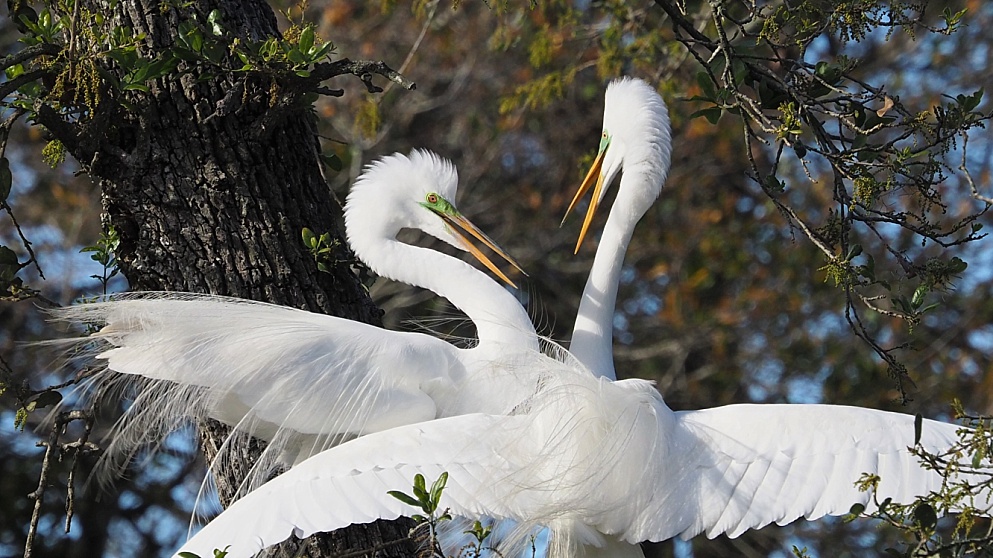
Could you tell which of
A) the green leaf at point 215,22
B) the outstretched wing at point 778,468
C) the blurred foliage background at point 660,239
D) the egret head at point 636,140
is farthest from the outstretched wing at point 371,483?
the blurred foliage background at point 660,239

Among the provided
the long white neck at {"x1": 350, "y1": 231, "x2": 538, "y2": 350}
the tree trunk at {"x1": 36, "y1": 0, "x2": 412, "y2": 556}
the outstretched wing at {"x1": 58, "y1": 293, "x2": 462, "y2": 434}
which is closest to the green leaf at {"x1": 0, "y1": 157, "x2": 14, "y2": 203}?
the tree trunk at {"x1": 36, "y1": 0, "x2": 412, "y2": 556}

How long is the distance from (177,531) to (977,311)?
15.4 feet

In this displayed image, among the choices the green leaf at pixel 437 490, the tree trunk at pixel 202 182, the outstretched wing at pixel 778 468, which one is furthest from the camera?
the tree trunk at pixel 202 182

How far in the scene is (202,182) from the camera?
109 inches

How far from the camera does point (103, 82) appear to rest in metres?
2.61

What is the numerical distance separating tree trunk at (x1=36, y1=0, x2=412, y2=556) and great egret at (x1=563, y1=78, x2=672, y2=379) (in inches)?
30.5

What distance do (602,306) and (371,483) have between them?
128 cm

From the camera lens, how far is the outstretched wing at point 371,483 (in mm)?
2061

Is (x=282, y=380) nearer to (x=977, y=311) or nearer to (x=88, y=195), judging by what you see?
(x=88, y=195)

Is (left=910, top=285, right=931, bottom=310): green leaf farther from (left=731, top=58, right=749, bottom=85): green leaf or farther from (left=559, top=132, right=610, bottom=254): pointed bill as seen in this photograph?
(left=559, top=132, right=610, bottom=254): pointed bill

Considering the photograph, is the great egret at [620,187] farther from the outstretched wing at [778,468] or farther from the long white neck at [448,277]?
the outstretched wing at [778,468]

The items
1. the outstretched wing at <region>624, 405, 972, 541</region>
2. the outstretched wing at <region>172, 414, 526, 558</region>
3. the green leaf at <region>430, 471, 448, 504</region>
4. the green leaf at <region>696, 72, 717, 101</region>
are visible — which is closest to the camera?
the green leaf at <region>430, 471, 448, 504</region>

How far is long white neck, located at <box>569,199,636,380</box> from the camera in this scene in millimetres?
3217

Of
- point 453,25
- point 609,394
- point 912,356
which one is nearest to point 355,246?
point 609,394
